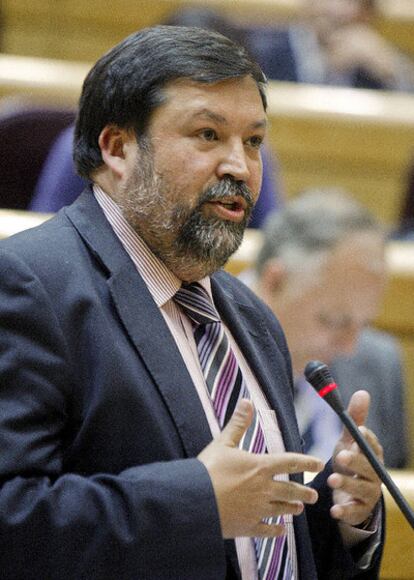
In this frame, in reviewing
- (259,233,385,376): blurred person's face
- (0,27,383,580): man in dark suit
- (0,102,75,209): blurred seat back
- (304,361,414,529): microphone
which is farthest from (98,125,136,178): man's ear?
(0,102,75,209): blurred seat back

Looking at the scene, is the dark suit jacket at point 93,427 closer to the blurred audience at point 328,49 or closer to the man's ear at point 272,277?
the man's ear at point 272,277

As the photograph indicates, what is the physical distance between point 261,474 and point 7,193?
1062 millimetres

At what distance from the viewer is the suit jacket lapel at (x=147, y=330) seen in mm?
645

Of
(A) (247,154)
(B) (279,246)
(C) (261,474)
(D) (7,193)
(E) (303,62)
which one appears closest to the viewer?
(C) (261,474)

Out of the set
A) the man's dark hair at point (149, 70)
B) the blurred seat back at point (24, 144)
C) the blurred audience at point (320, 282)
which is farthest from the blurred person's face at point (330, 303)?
the man's dark hair at point (149, 70)

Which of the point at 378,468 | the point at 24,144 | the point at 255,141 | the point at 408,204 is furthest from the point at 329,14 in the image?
the point at 378,468

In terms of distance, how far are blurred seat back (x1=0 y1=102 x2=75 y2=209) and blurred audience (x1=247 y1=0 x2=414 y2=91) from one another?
0.58 meters

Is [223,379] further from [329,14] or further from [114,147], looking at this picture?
[329,14]

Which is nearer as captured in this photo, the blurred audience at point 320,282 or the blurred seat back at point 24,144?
the blurred audience at point 320,282

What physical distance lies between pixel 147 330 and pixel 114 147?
0.12 m

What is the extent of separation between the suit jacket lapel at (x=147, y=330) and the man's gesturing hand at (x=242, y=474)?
0.03 m

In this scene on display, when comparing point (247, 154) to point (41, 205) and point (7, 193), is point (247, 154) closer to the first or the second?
point (41, 205)

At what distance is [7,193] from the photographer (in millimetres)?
Result: 1600

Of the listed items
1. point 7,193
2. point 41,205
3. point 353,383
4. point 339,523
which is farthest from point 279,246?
point 339,523
